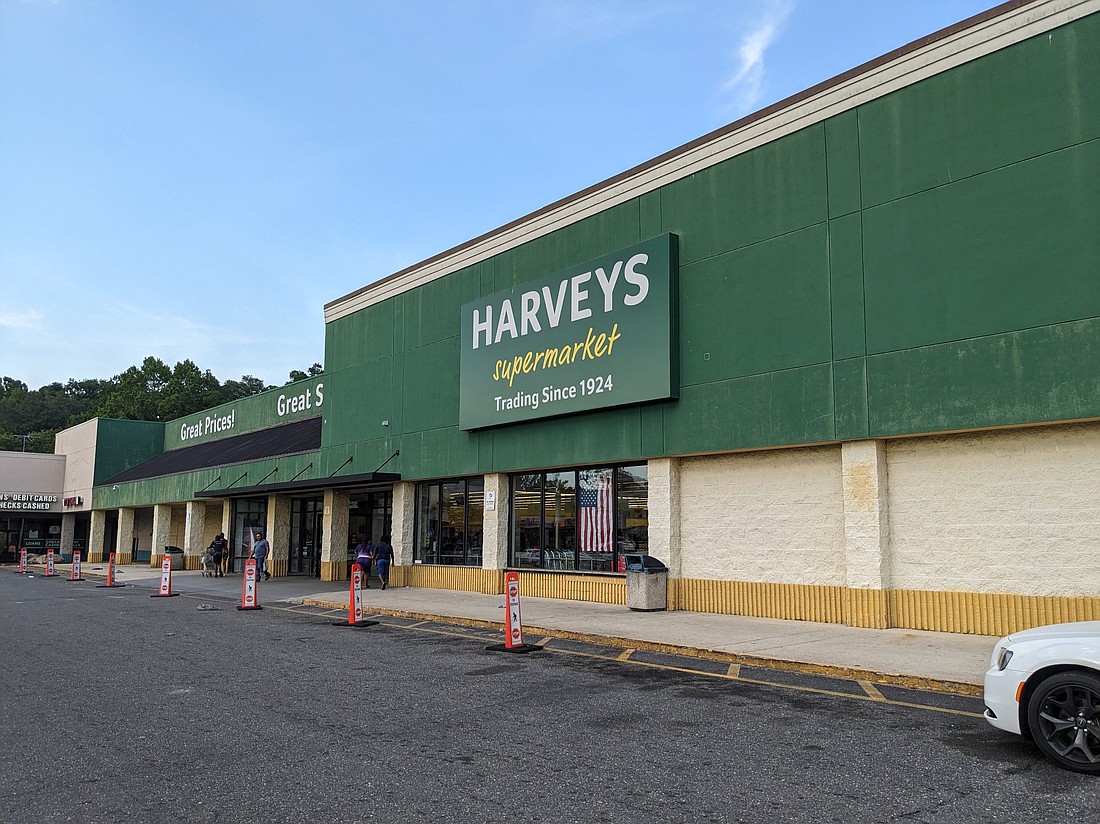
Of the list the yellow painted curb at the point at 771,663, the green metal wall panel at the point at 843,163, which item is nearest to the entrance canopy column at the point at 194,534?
the yellow painted curb at the point at 771,663

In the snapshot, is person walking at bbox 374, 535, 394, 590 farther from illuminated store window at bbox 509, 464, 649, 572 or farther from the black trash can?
the black trash can

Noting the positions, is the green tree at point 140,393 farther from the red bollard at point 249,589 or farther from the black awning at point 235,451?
the red bollard at point 249,589

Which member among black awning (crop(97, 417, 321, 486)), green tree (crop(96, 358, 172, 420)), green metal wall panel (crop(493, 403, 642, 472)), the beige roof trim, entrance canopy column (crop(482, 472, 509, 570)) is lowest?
entrance canopy column (crop(482, 472, 509, 570))

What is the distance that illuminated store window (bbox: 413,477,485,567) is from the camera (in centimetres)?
2255

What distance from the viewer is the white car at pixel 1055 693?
6020 millimetres

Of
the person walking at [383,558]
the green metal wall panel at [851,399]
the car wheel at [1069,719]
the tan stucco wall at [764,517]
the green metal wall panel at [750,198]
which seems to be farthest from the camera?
the person walking at [383,558]

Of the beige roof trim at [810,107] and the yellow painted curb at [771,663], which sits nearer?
the yellow painted curb at [771,663]

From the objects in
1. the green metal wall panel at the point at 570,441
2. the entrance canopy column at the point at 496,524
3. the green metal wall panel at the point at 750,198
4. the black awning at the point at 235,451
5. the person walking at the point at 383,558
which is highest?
the green metal wall panel at the point at 750,198

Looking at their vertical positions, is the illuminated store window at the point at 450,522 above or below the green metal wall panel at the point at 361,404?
below

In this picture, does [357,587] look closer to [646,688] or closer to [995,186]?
[646,688]

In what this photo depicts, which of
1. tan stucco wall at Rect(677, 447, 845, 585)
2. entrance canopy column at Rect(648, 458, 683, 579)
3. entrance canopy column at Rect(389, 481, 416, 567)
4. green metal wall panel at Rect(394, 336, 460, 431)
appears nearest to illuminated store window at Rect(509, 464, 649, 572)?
entrance canopy column at Rect(648, 458, 683, 579)

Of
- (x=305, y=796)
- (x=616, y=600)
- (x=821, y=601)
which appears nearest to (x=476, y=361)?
(x=616, y=600)

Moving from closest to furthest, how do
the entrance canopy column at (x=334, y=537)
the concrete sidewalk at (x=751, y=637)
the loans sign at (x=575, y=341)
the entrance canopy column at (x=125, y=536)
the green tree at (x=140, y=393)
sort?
the concrete sidewalk at (x=751, y=637) → the loans sign at (x=575, y=341) → the entrance canopy column at (x=334, y=537) → the entrance canopy column at (x=125, y=536) → the green tree at (x=140, y=393)

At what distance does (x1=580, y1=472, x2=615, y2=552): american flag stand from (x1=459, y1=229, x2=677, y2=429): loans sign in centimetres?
184
